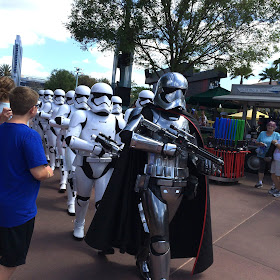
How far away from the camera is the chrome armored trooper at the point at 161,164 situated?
2268 mm

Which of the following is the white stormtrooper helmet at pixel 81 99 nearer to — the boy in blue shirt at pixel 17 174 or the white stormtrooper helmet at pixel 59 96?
the white stormtrooper helmet at pixel 59 96

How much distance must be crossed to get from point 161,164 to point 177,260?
1.37m

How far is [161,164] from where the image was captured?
7.79ft

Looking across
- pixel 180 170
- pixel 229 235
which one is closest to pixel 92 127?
pixel 180 170

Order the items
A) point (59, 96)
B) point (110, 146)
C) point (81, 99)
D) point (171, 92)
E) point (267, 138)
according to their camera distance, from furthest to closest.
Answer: point (59, 96) → point (267, 138) → point (81, 99) → point (110, 146) → point (171, 92)

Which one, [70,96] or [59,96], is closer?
[70,96]

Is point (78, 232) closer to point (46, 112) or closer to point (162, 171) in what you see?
point (162, 171)

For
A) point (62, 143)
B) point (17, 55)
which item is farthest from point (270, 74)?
point (62, 143)

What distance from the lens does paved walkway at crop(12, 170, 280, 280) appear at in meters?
2.71

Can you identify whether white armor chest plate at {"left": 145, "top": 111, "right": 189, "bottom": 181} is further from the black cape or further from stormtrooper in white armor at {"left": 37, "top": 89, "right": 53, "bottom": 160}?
stormtrooper in white armor at {"left": 37, "top": 89, "right": 53, "bottom": 160}

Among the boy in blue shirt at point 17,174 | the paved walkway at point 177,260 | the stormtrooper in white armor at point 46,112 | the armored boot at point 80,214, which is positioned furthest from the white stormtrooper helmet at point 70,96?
the boy in blue shirt at point 17,174

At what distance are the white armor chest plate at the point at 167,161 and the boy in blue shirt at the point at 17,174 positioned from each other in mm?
888

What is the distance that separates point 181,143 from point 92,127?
1.27 m

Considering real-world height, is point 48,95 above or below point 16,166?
above
